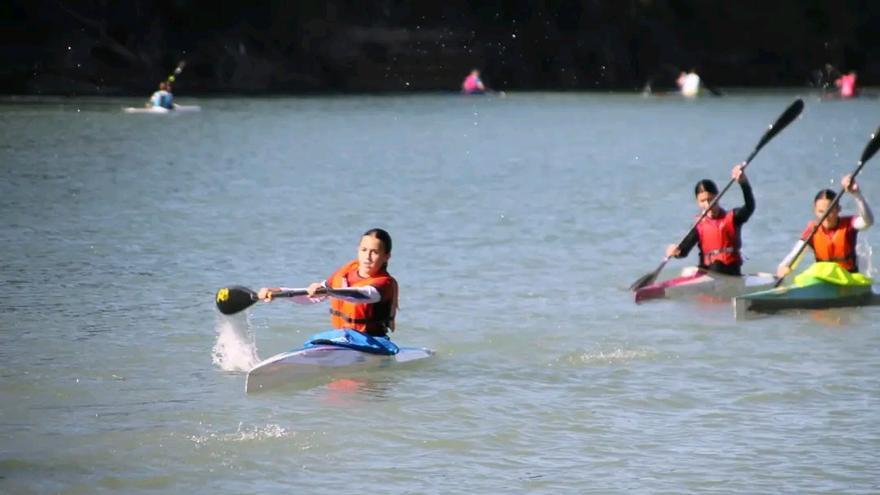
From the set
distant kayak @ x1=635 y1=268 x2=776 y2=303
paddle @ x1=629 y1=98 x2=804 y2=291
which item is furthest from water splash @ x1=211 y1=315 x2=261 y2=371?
paddle @ x1=629 y1=98 x2=804 y2=291

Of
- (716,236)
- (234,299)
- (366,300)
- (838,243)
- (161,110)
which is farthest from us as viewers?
(161,110)

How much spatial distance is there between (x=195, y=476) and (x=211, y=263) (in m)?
10.0

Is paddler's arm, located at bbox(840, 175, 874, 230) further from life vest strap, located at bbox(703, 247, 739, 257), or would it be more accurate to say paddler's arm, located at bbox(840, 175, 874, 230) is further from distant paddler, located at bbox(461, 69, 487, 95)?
distant paddler, located at bbox(461, 69, 487, 95)

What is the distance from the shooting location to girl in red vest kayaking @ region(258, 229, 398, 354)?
12398mm

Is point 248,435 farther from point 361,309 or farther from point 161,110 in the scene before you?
point 161,110

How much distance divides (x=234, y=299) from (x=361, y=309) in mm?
917

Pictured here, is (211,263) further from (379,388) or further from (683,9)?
(683,9)

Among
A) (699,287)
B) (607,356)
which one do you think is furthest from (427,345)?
(699,287)

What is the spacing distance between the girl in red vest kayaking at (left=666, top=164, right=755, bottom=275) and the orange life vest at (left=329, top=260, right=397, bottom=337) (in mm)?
4463

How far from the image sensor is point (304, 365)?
1264 cm

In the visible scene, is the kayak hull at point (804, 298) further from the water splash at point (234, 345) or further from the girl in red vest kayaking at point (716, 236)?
the water splash at point (234, 345)

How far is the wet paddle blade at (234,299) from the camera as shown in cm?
1246

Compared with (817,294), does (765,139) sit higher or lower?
higher

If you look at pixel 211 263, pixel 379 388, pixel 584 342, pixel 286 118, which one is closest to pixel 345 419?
pixel 379 388
